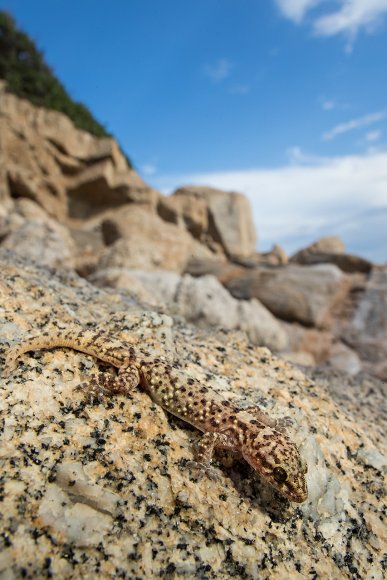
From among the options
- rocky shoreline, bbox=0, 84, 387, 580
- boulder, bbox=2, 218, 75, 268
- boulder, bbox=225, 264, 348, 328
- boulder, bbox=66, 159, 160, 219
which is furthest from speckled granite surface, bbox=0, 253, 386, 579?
boulder, bbox=66, 159, 160, 219

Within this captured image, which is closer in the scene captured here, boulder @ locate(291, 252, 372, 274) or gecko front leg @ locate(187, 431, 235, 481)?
gecko front leg @ locate(187, 431, 235, 481)

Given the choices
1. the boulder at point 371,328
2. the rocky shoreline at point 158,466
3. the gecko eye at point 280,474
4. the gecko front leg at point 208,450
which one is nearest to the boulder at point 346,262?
the boulder at point 371,328

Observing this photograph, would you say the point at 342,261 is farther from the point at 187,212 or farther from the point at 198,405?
the point at 187,212

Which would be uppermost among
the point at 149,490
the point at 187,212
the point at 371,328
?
the point at 187,212

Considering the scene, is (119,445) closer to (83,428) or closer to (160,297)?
(83,428)

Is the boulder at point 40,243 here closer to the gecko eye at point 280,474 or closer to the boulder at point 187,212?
the gecko eye at point 280,474

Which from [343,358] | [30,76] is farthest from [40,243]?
[30,76]

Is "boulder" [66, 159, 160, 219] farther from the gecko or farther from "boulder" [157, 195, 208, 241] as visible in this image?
the gecko
